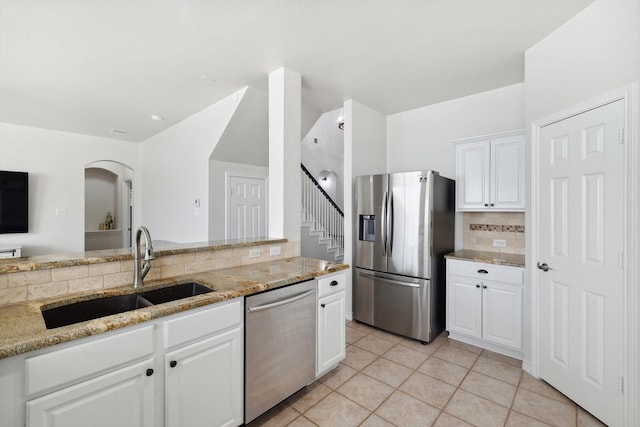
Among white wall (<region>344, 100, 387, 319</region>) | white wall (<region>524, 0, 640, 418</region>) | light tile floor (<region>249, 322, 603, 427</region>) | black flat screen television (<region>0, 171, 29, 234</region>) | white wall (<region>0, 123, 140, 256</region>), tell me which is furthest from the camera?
white wall (<region>0, 123, 140, 256</region>)

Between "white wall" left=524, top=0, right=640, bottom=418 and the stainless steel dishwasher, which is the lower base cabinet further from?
"white wall" left=524, top=0, right=640, bottom=418

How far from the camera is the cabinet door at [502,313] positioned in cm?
268

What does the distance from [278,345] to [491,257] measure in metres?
2.29

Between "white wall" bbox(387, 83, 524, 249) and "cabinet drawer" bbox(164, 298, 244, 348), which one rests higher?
"white wall" bbox(387, 83, 524, 249)

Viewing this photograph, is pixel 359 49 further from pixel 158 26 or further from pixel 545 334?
pixel 545 334

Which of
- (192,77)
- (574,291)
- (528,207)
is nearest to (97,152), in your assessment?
(192,77)

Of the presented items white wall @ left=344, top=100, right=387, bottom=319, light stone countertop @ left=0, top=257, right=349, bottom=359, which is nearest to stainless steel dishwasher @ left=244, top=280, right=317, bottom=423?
light stone countertop @ left=0, top=257, right=349, bottom=359

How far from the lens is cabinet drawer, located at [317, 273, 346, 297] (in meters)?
2.25

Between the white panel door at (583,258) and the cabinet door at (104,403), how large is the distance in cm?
262

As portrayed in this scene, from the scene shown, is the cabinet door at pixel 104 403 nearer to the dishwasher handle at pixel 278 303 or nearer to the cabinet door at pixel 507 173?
the dishwasher handle at pixel 278 303

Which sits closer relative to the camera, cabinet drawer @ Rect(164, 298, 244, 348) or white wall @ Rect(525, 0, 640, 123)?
cabinet drawer @ Rect(164, 298, 244, 348)

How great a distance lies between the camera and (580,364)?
1.99 meters

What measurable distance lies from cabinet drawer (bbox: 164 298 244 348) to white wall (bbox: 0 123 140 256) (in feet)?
17.3

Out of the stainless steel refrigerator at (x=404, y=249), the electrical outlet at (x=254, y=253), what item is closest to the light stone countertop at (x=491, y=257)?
the stainless steel refrigerator at (x=404, y=249)
